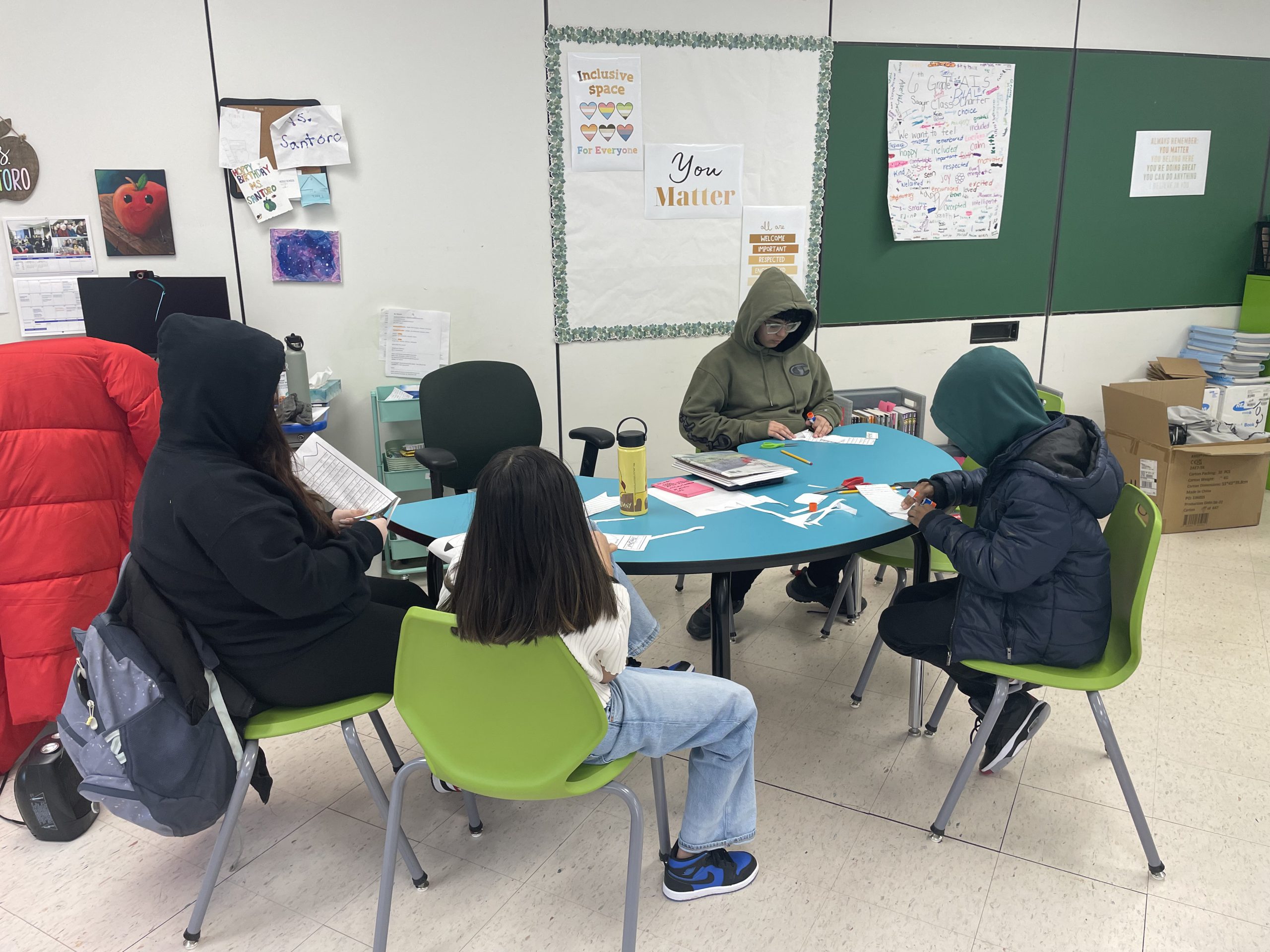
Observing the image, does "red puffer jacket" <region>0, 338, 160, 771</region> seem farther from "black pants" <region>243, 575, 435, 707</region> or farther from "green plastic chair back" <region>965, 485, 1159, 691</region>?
"green plastic chair back" <region>965, 485, 1159, 691</region>

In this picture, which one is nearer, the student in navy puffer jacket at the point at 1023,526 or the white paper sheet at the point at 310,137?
the student in navy puffer jacket at the point at 1023,526

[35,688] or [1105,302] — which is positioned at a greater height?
[1105,302]

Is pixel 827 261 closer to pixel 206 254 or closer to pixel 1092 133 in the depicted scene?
pixel 1092 133

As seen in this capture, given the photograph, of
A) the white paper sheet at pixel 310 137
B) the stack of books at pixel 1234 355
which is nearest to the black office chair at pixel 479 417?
the white paper sheet at pixel 310 137

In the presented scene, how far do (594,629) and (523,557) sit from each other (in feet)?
0.65

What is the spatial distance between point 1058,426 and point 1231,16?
3947mm

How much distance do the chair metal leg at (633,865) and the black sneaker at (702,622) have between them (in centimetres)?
155

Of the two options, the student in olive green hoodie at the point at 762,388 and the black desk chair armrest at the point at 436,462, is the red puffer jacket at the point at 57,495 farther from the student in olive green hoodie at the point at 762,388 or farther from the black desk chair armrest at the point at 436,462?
the student in olive green hoodie at the point at 762,388

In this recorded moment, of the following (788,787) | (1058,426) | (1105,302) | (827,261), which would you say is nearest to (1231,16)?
(1105,302)

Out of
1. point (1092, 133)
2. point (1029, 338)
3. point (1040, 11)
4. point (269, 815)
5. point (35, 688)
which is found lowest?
point (269, 815)

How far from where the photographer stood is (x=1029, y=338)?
4590mm

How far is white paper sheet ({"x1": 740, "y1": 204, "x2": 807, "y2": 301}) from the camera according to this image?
4.04 m

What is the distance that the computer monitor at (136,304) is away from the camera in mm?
3291

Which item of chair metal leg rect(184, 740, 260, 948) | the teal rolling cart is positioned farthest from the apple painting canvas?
chair metal leg rect(184, 740, 260, 948)
